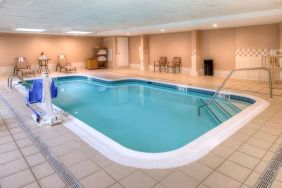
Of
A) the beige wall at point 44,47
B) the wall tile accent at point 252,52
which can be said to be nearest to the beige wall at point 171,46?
the wall tile accent at point 252,52

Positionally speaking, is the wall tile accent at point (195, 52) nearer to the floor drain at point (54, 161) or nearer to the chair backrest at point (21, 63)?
the floor drain at point (54, 161)

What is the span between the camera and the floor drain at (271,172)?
6.94 feet

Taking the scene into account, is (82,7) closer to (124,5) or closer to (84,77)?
(124,5)

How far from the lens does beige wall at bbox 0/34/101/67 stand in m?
10.9

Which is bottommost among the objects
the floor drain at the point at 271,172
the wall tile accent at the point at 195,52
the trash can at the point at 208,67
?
the floor drain at the point at 271,172

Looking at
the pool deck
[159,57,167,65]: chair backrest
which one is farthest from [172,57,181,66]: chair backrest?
the pool deck

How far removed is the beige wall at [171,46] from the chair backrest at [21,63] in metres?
6.71

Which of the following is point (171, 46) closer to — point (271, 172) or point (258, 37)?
point (258, 37)

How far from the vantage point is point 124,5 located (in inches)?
A: 174

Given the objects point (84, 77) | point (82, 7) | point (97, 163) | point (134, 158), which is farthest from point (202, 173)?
point (84, 77)

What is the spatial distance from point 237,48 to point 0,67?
11.2m

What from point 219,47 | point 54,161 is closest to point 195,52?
point 219,47

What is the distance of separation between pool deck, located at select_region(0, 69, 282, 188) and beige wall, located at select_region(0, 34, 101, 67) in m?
8.91

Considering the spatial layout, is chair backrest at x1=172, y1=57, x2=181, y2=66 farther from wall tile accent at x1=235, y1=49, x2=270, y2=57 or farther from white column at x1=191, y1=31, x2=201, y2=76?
wall tile accent at x1=235, y1=49, x2=270, y2=57
